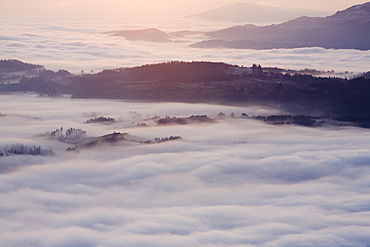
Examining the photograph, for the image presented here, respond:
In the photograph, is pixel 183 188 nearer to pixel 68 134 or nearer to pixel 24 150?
pixel 24 150

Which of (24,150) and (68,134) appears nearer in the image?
(24,150)

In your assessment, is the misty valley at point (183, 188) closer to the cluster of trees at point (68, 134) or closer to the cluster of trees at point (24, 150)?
the cluster of trees at point (68, 134)

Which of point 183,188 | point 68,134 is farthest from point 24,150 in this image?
point 183,188

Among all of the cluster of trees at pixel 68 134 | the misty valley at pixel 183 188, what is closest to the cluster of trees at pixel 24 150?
the misty valley at pixel 183 188

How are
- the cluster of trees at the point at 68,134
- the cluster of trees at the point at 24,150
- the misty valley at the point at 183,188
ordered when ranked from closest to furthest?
the misty valley at the point at 183,188
the cluster of trees at the point at 24,150
the cluster of trees at the point at 68,134

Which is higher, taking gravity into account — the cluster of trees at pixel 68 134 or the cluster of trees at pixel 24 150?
the cluster of trees at pixel 68 134

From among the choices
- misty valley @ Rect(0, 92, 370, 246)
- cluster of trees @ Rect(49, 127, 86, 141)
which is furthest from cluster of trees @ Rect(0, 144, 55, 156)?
cluster of trees @ Rect(49, 127, 86, 141)

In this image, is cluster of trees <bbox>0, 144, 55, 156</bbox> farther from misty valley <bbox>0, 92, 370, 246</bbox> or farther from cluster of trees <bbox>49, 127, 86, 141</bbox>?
cluster of trees <bbox>49, 127, 86, 141</bbox>

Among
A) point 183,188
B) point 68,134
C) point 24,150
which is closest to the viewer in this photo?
point 183,188

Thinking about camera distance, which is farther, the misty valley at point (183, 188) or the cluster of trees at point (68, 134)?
the cluster of trees at point (68, 134)
